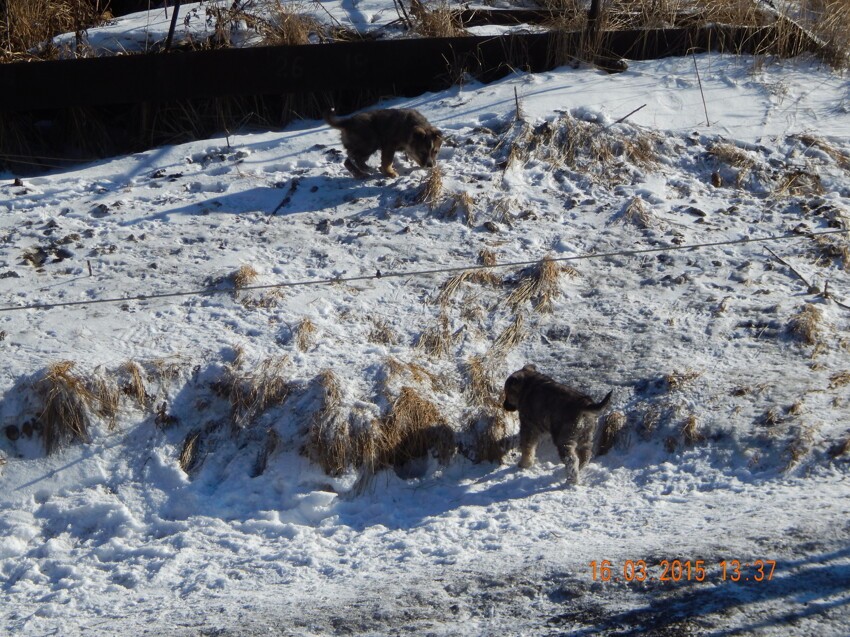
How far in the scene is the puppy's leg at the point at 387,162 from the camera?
948 centimetres

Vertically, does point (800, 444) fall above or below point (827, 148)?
below

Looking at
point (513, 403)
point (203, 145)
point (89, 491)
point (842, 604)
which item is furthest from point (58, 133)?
point (842, 604)

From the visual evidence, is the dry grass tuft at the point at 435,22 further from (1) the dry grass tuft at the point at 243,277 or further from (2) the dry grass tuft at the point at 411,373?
(2) the dry grass tuft at the point at 411,373

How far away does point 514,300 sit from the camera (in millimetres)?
7855

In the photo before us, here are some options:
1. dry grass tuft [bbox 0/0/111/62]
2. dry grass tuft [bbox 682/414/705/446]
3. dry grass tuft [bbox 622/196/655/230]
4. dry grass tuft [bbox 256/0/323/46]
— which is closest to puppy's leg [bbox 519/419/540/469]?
dry grass tuft [bbox 682/414/705/446]

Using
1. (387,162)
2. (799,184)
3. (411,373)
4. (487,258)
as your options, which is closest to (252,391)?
(411,373)

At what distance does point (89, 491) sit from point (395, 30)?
7268 millimetres

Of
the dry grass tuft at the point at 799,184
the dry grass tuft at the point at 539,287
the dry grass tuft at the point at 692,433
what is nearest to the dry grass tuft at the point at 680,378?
the dry grass tuft at the point at 692,433

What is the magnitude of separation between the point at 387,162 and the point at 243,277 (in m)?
2.33

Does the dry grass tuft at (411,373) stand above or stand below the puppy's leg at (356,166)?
below

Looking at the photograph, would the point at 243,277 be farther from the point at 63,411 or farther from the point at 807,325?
the point at 807,325

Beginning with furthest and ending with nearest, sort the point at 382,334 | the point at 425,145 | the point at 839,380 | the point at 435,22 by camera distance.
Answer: the point at 435,22
the point at 425,145
the point at 382,334
the point at 839,380
